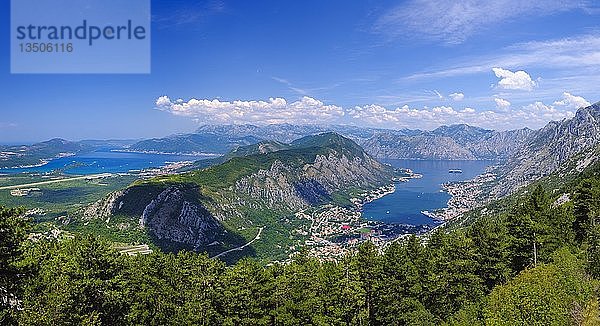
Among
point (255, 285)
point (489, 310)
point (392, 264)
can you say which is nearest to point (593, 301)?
point (489, 310)

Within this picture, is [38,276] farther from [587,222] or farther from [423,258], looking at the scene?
[587,222]

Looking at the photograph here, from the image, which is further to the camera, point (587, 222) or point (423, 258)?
point (587, 222)

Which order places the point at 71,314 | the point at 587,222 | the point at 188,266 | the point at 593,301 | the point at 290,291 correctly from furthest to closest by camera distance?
the point at 587,222
the point at 188,266
the point at 290,291
the point at 593,301
the point at 71,314

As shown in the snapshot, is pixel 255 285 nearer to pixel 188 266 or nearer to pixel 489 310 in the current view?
pixel 188 266

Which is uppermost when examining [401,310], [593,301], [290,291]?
[593,301]

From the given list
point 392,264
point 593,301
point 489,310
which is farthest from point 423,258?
point 593,301

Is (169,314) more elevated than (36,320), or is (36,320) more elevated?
(36,320)

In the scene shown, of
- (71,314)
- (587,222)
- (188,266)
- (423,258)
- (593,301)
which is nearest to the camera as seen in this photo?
(71,314)
